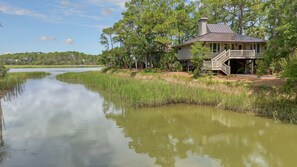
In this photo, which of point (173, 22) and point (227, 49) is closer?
point (227, 49)

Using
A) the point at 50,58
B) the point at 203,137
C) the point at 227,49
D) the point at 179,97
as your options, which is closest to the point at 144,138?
the point at 203,137

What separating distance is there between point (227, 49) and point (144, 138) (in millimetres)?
21354

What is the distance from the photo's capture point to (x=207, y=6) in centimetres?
4222

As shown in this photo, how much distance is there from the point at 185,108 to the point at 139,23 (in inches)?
922

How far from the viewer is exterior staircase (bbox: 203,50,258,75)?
25.8 metres

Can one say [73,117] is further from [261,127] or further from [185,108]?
[261,127]

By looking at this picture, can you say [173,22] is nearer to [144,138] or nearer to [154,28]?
[154,28]

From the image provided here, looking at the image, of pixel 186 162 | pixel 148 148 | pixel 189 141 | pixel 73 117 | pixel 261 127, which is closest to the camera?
pixel 186 162

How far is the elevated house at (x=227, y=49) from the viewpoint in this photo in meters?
26.2

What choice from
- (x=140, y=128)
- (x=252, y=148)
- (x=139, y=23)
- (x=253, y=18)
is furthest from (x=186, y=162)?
(x=253, y=18)

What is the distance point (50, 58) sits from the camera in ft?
431

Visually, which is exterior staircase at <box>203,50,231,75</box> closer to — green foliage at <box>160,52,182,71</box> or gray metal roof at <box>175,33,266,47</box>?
gray metal roof at <box>175,33,266,47</box>

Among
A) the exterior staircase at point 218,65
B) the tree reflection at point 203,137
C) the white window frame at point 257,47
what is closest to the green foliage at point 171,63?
the exterior staircase at point 218,65

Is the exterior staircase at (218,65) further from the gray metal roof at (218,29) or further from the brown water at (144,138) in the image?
the brown water at (144,138)
